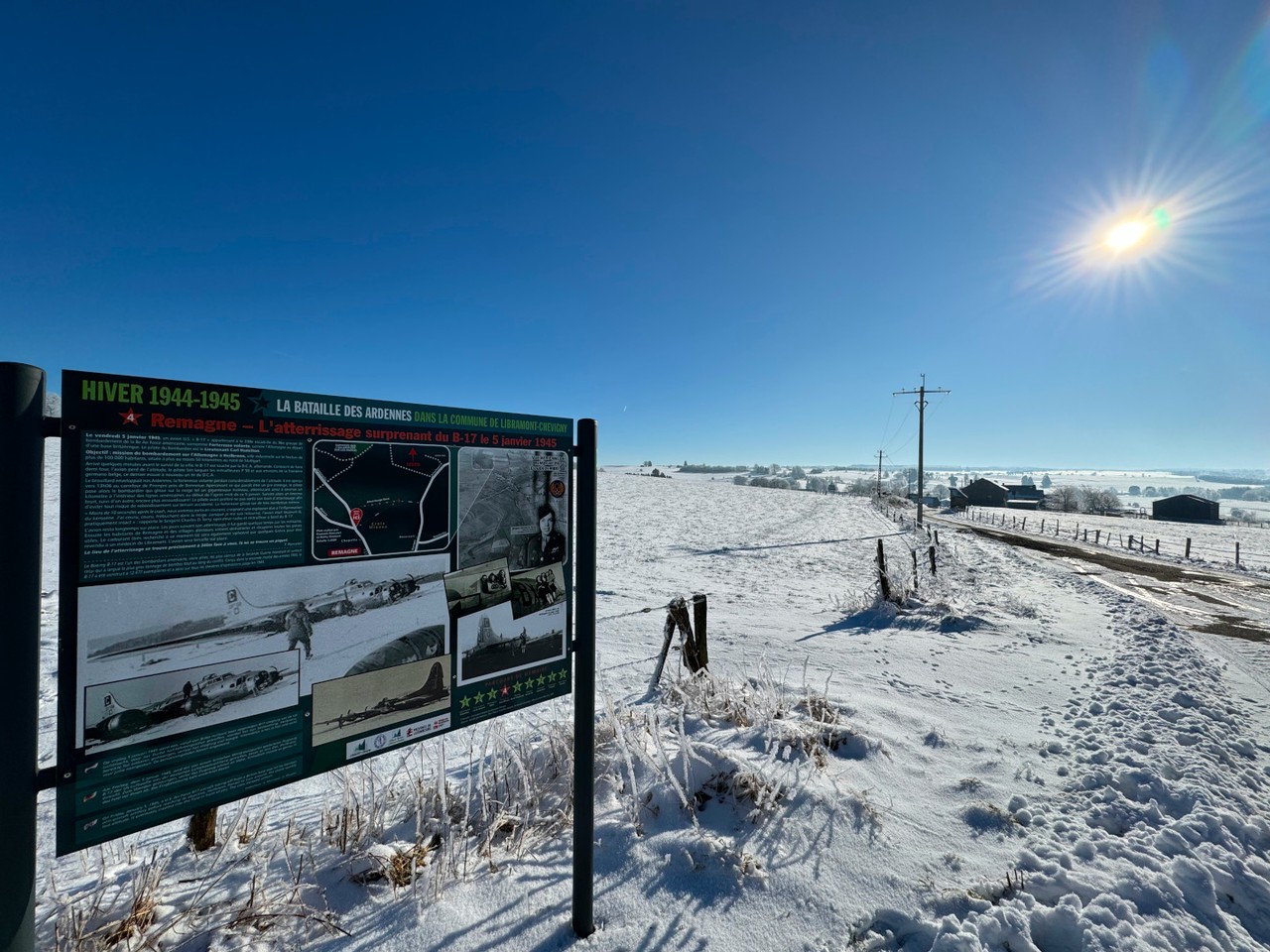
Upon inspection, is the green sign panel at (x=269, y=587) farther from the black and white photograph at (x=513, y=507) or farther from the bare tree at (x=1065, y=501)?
the bare tree at (x=1065, y=501)

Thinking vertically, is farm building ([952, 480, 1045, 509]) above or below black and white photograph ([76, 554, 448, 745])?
below

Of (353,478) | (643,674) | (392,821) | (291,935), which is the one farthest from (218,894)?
(643,674)

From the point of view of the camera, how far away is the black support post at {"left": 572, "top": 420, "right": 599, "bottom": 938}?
8.94 ft

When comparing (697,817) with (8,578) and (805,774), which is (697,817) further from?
(8,578)

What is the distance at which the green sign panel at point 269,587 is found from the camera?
1792 millimetres

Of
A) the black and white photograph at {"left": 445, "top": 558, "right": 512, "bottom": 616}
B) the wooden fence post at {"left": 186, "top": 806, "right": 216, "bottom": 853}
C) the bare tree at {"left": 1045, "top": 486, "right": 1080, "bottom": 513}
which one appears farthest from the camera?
the bare tree at {"left": 1045, "top": 486, "right": 1080, "bottom": 513}

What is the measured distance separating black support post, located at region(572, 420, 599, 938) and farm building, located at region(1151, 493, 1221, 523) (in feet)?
259

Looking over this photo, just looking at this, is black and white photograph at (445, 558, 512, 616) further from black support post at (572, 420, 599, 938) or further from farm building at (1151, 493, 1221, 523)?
farm building at (1151, 493, 1221, 523)

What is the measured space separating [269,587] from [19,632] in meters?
0.65

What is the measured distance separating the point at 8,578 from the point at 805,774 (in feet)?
14.6

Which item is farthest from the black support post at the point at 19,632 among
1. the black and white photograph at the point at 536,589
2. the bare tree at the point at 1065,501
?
the bare tree at the point at 1065,501

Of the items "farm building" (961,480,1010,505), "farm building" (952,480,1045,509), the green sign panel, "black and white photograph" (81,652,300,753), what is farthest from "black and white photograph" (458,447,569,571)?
"farm building" (961,480,1010,505)

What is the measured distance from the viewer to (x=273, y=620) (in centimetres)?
211

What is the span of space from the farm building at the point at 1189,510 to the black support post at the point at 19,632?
80926 millimetres
